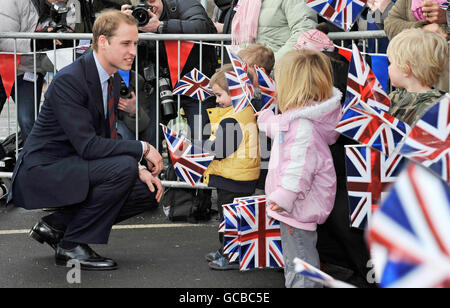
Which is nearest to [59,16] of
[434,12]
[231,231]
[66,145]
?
[66,145]

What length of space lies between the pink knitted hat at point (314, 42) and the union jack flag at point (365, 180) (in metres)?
1.30

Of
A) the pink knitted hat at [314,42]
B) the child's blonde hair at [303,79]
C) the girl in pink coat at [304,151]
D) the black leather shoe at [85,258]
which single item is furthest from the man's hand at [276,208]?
the pink knitted hat at [314,42]

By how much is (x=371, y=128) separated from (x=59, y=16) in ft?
13.1

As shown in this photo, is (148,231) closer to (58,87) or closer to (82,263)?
(82,263)

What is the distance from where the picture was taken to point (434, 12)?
4477 millimetres

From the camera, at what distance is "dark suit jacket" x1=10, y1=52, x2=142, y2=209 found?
175 inches

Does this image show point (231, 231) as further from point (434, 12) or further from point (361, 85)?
point (434, 12)

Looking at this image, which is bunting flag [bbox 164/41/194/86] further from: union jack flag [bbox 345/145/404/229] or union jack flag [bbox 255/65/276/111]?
union jack flag [bbox 345/145/404/229]

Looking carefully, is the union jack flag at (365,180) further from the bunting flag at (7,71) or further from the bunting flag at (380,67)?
the bunting flag at (7,71)

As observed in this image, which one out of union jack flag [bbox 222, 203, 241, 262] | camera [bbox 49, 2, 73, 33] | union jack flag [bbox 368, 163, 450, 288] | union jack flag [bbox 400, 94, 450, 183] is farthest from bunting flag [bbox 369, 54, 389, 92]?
union jack flag [bbox 368, 163, 450, 288]

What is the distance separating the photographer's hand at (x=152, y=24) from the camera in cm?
624

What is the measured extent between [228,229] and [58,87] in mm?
1268

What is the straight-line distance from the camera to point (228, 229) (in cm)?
432
